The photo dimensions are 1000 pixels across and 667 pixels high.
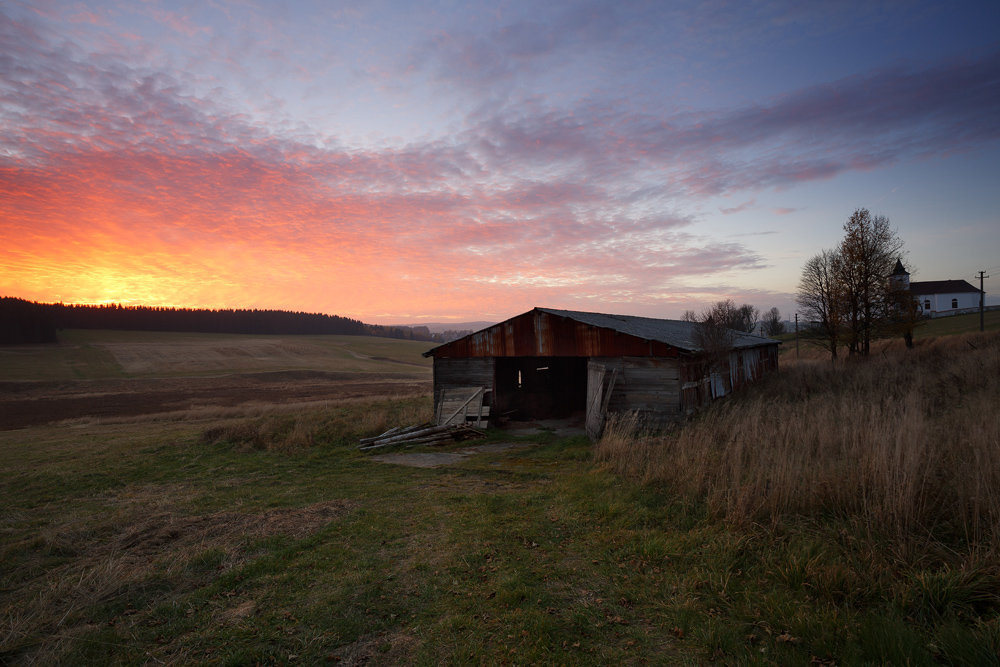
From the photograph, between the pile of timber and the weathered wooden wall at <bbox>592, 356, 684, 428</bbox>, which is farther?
the pile of timber

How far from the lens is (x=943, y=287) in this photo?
7962cm

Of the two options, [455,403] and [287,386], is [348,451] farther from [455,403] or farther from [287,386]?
[287,386]

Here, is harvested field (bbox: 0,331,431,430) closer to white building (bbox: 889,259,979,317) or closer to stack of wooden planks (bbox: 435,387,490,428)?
stack of wooden planks (bbox: 435,387,490,428)

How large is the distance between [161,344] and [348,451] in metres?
78.4

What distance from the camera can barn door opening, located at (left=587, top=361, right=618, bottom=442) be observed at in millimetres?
15288

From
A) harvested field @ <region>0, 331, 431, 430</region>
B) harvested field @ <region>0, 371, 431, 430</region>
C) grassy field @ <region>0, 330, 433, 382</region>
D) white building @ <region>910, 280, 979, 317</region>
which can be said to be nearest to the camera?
harvested field @ <region>0, 371, 431, 430</region>

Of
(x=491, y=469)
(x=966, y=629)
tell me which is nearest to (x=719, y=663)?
(x=966, y=629)

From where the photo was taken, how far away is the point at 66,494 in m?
10.6

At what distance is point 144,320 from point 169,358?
5387cm

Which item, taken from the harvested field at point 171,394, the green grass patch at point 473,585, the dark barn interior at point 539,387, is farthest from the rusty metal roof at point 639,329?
the harvested field at point 171,394

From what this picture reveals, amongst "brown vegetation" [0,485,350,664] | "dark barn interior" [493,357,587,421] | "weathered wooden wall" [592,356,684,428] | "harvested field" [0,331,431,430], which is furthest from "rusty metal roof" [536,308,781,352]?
"harvested field" [0,331,431,430]

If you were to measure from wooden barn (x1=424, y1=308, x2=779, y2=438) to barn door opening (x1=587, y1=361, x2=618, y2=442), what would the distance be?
36mm

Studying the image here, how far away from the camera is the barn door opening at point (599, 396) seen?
15288 millimetres

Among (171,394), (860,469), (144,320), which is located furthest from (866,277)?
(144,320)
